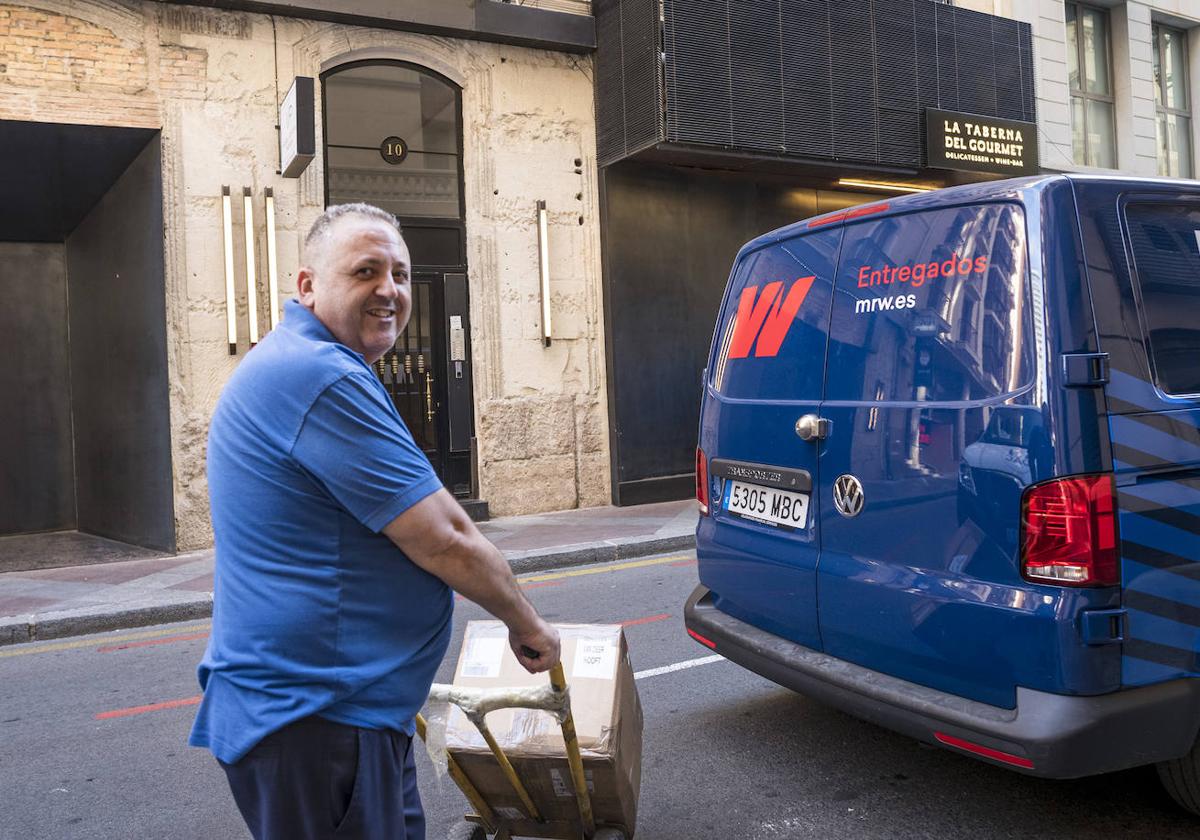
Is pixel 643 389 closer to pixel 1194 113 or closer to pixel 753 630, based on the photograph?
pixel 753 630

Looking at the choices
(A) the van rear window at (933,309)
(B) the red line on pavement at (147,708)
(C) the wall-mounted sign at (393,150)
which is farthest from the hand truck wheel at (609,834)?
(C) the wall-mounted sign at (393,150)

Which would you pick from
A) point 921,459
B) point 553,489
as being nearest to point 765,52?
point 553,489

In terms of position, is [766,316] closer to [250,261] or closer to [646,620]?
[646,620]

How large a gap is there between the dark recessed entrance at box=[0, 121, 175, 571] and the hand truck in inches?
308

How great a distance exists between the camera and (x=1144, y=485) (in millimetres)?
3000

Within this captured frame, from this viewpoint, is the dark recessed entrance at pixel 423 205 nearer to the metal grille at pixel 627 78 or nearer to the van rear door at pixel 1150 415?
the metal grille at pixel 627 78

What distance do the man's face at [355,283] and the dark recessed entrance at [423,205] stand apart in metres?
9.08

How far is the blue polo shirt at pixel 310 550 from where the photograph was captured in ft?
5.83

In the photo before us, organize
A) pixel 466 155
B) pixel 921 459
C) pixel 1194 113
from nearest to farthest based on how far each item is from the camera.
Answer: pixel 921 459 < pixel 466 155 < pixel 1194 113

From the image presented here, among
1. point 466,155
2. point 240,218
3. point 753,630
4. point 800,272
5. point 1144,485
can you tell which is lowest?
point 753,630

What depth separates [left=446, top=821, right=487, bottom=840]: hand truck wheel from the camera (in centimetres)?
293

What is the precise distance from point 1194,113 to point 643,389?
12.1 m

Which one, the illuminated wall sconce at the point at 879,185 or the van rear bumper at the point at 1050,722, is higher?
the illuminated wall sconce at the point at 879,185

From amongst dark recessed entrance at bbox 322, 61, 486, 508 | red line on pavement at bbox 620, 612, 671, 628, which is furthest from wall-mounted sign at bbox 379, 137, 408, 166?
red line on pavement at bbox 620, 612, 671, 628
